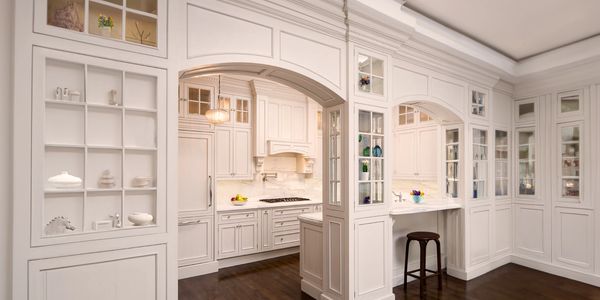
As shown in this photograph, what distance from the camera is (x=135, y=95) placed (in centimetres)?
220

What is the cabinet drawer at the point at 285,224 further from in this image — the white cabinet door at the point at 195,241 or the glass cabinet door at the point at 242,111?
the glass cabinet door at the point at 242,111

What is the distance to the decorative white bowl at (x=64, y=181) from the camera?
6.34 ft

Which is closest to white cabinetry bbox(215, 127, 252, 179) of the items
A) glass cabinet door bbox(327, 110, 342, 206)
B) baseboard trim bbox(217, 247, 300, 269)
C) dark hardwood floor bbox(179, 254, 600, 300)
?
baseboard trim bbox(217, 247, 300, 269)

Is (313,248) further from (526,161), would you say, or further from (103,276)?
(526,161)

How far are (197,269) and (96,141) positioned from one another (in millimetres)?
3199

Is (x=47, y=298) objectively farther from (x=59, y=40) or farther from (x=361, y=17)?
(x=361, y=17)

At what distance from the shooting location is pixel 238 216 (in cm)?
527

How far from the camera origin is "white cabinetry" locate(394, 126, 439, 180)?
5473 millimetres

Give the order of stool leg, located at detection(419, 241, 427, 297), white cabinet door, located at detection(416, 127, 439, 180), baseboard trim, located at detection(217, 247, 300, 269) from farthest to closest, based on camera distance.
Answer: white cabinet door, located at detection(416, 127, 439, 180) < baseboard trim, located at detection(217, 247, 300, 269) < stool leg, located at detection(419, 241, 427, 297)

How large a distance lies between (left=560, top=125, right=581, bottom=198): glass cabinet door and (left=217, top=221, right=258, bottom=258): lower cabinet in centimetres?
490

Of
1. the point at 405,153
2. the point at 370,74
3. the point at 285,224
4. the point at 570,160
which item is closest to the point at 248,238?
the point at 285,224

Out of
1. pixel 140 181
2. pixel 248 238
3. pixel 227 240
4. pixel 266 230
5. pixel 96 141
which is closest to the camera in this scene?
pixel 96 141

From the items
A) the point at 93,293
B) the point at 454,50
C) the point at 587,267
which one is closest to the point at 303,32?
the point at 454,50

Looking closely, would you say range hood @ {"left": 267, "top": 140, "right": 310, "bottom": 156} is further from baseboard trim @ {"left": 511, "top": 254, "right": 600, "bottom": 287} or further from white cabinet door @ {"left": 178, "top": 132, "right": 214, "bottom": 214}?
baseboard trim @ {"left": 511, "top": 254, "right": 600, "bottom": 287}
